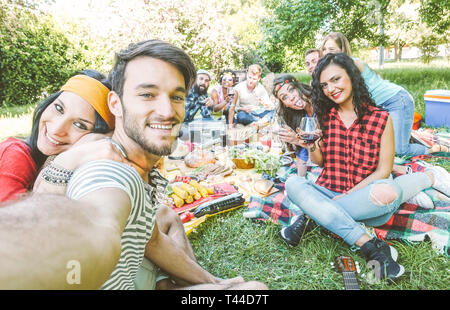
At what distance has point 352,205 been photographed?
232 cm

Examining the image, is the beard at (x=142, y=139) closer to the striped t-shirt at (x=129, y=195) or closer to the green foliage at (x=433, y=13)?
the striped t-shirt at (x=129, y=195)

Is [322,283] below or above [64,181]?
below

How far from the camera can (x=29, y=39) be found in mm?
8711

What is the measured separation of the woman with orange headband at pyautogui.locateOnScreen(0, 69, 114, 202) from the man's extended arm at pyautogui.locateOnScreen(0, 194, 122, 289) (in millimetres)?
1300

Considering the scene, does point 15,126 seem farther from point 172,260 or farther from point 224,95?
point 172,260

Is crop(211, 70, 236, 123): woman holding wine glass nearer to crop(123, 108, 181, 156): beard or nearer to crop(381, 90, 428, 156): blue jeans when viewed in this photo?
crop(381, 90, 428, 156): blue jeans

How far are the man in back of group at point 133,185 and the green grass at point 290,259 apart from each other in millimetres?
619

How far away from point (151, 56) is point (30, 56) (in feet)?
32.0

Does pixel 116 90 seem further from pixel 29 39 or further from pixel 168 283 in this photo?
pixel 29 39

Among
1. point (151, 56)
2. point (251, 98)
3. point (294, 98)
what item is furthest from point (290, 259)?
point (251, 98)

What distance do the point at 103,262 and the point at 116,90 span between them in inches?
46.5

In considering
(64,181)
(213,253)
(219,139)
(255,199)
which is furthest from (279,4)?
(64,181)

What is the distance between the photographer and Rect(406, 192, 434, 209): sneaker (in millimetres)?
2527
